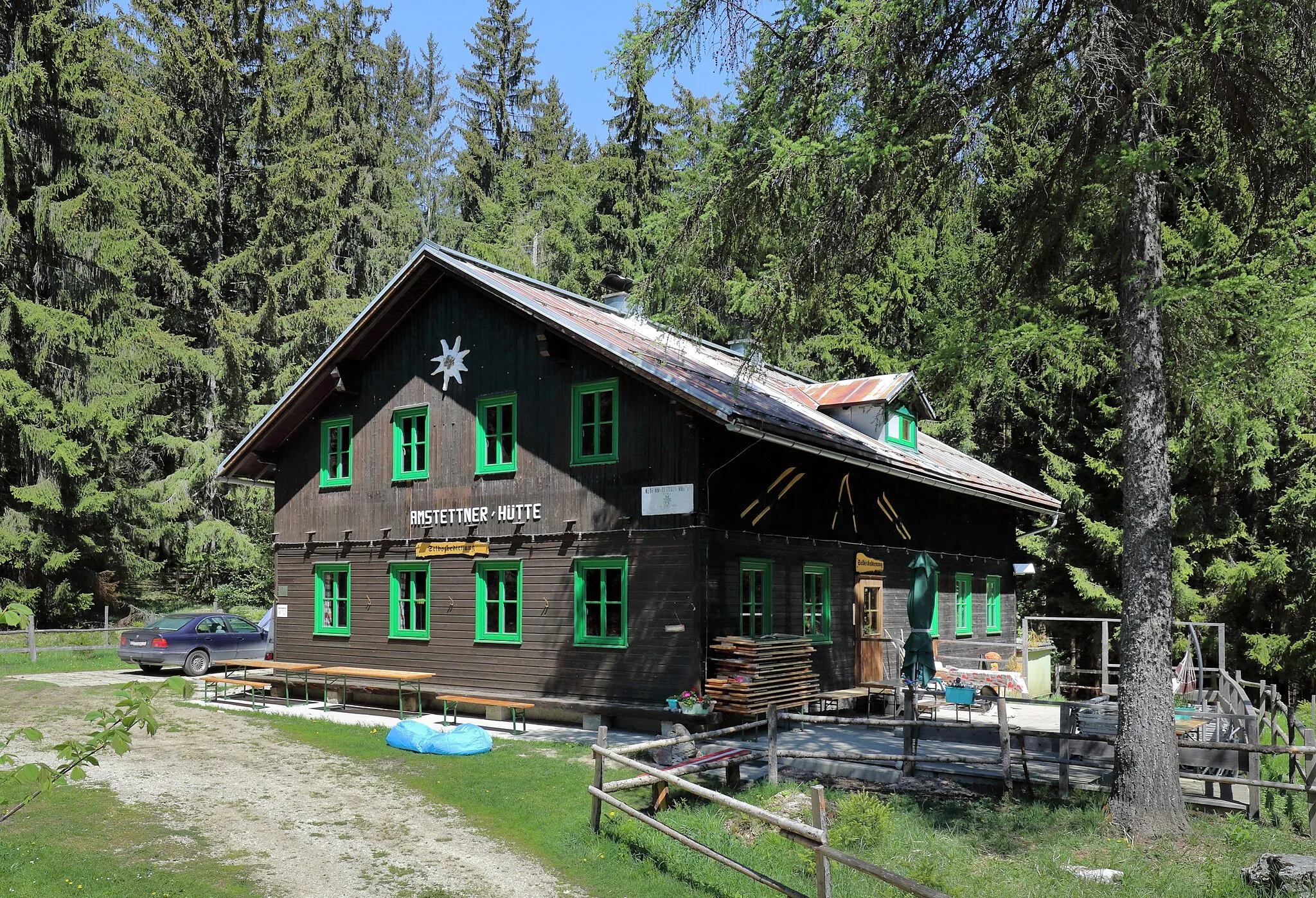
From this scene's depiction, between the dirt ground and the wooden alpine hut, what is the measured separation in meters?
4.25

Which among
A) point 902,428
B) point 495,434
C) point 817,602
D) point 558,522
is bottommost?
point 817,602

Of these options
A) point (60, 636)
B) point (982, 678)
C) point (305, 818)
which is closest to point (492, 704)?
point (305, 818)

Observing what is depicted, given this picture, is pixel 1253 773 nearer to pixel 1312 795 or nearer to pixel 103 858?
pixel 1312 795

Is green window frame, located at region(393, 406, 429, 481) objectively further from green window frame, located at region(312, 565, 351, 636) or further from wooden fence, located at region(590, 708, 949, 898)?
wooden fence, located at region(590, 708, 949, 898)

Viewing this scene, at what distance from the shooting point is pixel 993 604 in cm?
2592

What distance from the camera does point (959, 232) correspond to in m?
31.0

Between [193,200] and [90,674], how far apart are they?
18.2m

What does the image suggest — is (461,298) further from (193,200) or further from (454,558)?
(193,200)

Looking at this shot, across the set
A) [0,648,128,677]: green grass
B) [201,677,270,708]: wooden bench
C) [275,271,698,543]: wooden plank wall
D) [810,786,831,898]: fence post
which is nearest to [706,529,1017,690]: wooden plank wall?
[275,271,698,543]: wooden plank wall

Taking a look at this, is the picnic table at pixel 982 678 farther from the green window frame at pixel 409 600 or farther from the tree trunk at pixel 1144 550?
the green window frame at pixel 409 600

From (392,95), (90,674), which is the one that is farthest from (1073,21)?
(392,95)

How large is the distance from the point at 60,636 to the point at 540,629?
54.7 ft

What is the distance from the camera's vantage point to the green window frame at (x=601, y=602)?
54.9 ft

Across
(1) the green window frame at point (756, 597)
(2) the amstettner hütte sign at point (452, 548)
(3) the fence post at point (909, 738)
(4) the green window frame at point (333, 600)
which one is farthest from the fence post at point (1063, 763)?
(4) the green window frame at point (333, 600)
